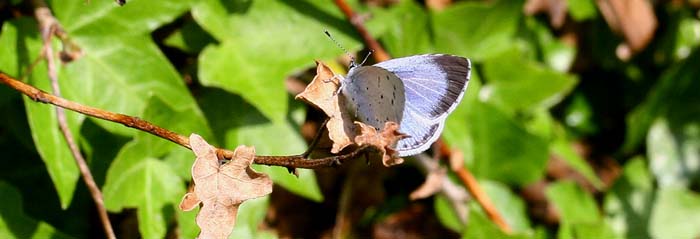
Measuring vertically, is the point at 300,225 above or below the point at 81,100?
below

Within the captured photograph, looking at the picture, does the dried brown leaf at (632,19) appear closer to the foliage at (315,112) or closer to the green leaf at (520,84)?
the foliage at (315,112)

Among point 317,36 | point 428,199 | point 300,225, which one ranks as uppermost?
point 317,36

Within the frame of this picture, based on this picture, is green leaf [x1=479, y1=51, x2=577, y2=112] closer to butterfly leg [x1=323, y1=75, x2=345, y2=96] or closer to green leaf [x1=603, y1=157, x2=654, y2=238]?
green leaf [x1=603, y1=157, x2=654, y2=238]

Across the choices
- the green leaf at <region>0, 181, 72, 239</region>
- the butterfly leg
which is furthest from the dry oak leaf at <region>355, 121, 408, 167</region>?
the green leaf at <region>0, 181, 72, 239</region>

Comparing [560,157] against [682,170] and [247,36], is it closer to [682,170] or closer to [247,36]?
[682,170]

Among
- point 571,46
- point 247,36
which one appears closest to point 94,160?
point 247,36
